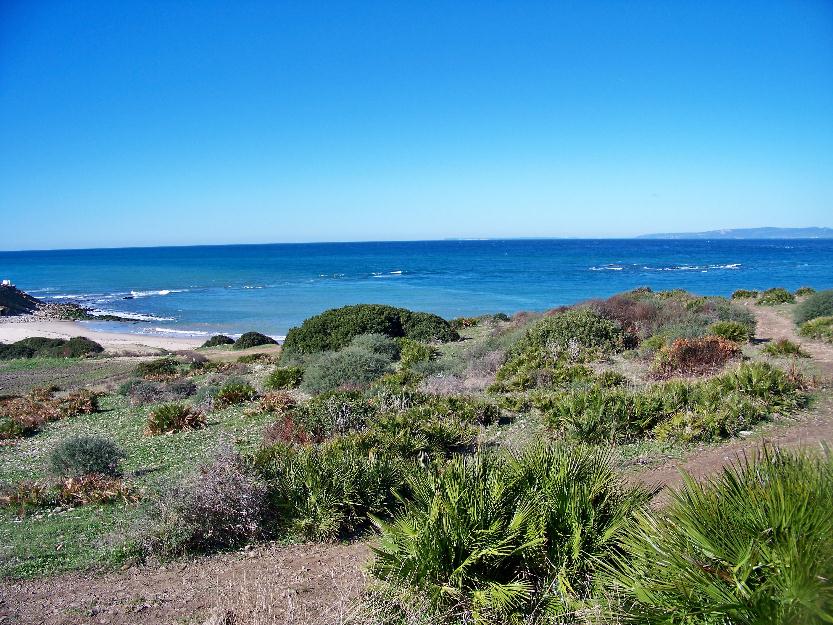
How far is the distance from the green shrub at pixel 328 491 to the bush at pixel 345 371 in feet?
22.4

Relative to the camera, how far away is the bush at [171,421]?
11.2 m

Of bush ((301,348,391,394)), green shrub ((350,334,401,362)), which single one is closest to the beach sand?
green shrub ((350,334,401,362))

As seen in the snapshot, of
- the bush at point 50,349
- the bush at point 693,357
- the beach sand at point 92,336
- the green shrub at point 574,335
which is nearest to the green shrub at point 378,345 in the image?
the green shrub at point 574,335

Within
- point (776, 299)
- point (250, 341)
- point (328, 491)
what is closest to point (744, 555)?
point (328, 491)

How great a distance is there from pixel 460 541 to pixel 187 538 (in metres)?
3.24

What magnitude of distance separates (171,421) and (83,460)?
2701 millimetres

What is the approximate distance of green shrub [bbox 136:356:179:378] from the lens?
1997 centimetres

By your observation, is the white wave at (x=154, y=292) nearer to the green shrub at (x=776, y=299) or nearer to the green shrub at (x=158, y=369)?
the green shrub at (x=158, y=369)

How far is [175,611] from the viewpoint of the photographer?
4.68 metres

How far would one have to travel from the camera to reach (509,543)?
4.17m

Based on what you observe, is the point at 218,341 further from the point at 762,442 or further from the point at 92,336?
the point at 762,442

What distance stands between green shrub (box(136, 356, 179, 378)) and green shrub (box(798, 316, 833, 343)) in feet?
65.8

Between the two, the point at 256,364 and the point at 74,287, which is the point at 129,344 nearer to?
the point at 256,364

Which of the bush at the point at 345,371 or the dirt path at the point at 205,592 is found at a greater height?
the dirt path at the point at 205,592
